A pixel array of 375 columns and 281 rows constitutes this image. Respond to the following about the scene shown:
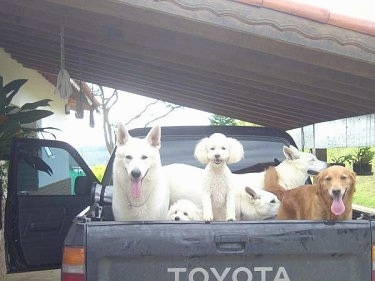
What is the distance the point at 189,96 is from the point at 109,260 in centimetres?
752

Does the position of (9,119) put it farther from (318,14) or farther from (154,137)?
(318,14)

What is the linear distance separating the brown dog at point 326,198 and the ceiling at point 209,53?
54.2 inches

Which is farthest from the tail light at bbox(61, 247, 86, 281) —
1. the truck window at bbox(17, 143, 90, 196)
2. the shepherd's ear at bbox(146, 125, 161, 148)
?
the truck window at bbox(17, 143, 90, 196)

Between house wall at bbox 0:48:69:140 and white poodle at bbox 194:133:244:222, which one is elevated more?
house wall at bbox 0:48:69:140

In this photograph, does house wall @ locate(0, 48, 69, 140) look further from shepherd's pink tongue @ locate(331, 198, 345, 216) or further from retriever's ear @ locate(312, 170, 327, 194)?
shepherd's pink tongue @ locate(331, 198, 345, 216)

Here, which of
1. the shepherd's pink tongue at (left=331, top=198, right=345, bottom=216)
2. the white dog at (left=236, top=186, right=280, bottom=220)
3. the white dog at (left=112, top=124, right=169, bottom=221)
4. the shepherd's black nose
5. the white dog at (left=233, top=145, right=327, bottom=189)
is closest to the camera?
the shepherd's pink tongue at (left=331, top=198, right=345, bottom=216)

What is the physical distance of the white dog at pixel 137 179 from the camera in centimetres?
402

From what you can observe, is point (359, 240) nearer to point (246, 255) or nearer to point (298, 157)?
point (246, 255)

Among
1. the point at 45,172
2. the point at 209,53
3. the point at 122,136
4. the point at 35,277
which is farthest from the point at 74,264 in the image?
the point at 35,277

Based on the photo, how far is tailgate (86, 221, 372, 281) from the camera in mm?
3260

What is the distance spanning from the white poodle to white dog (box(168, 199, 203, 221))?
0.27ft

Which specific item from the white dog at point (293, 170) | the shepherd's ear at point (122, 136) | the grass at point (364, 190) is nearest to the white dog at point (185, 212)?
the shepherd's ear at point (122, 136)

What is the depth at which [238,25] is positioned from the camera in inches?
184

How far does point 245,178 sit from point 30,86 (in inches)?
338
